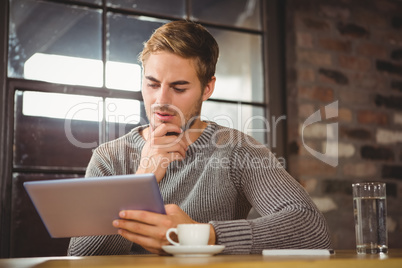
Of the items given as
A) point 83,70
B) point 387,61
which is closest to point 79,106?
point 83,70

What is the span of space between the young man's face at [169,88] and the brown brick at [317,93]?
90 centimetres

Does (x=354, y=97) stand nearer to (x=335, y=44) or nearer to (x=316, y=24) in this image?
(x=335, y=44)

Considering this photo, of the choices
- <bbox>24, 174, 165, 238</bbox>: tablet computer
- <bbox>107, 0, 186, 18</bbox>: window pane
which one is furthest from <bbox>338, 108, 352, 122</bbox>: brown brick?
<bbox>24, 174, 165, 238</bbox>: tablet computer

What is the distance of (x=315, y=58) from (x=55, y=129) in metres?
1.33

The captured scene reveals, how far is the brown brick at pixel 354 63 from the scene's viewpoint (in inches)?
110

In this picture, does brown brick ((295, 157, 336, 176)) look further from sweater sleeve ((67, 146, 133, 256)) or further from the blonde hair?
sweater sleeve ((67, 146, 133, 256))

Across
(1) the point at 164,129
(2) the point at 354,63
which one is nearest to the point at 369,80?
(2) the point at 354,63

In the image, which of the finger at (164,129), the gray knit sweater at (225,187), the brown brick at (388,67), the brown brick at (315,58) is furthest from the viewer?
the brown brick at (388,67)

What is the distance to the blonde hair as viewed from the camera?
1.87 meters

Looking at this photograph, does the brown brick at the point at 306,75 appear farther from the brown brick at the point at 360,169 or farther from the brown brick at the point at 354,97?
the brown brick at the point at 360,169

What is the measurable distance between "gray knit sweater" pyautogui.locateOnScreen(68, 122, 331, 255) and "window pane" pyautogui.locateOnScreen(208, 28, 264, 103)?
689 millimetres

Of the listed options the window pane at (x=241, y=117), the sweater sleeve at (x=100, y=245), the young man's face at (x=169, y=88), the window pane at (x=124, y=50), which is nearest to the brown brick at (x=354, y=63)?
the window pane at (x=241, y=117)

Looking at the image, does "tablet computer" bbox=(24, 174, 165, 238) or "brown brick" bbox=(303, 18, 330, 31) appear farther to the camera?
"brown brick" bbox=(303, 18, 330, 31)

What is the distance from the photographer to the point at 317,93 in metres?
2.68
